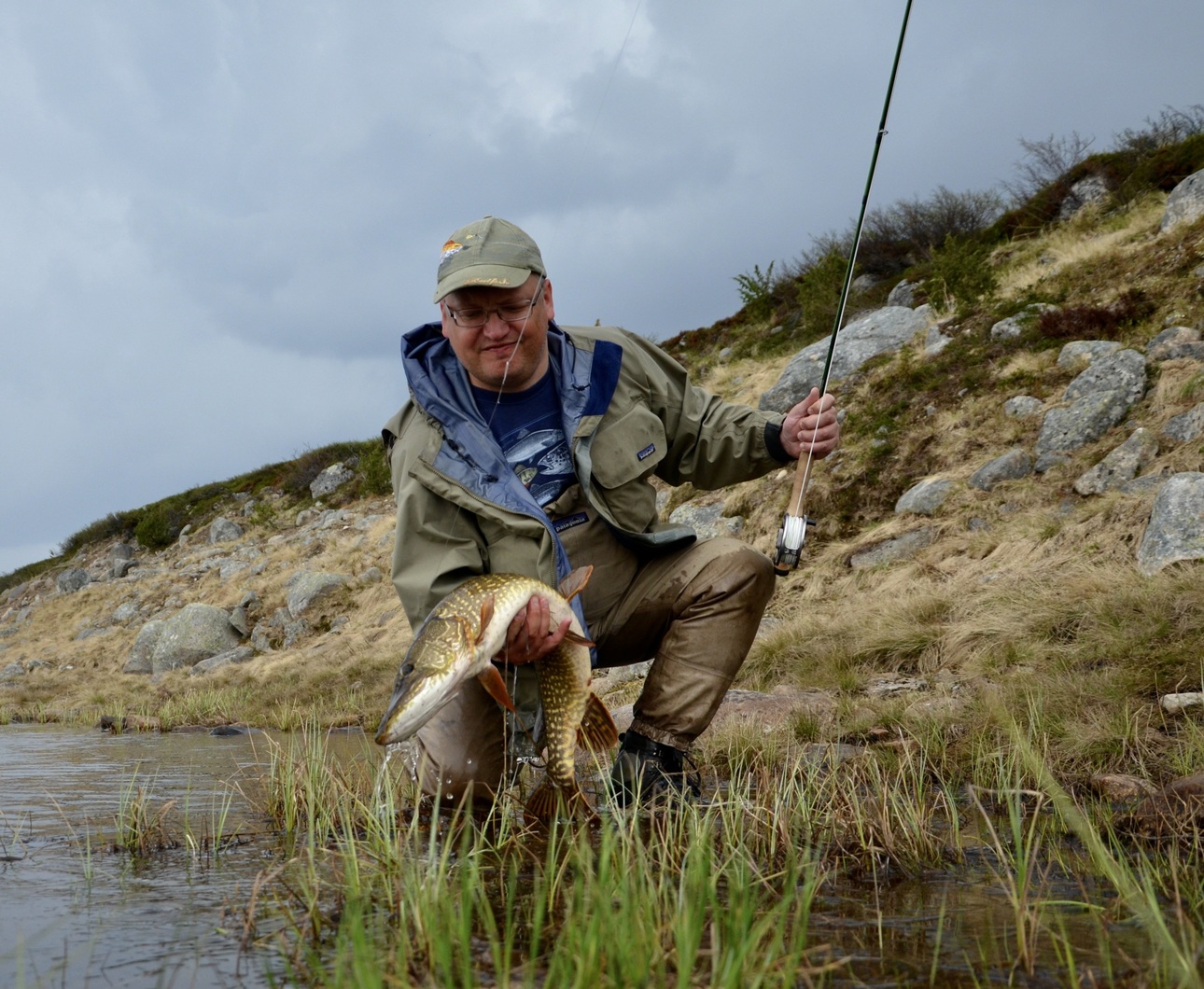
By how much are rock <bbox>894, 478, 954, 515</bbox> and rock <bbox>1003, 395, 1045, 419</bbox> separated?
1315 millimetres

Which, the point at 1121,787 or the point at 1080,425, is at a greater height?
the point at 1080,425

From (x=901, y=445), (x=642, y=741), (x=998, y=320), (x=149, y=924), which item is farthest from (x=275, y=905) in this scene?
(x=998, y=320)

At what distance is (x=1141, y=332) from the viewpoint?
459 inches

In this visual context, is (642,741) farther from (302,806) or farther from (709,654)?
(302,806)

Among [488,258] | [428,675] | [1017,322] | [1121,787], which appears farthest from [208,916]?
[1017,322]

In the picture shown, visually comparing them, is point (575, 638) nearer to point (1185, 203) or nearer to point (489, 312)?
point (489, 312)

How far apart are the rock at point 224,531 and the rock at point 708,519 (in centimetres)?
1779

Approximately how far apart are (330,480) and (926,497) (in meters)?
20.5

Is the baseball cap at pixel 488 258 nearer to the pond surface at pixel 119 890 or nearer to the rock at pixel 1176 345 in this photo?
the pond surface at pixel 119 890

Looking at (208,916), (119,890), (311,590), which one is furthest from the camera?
(311,590)

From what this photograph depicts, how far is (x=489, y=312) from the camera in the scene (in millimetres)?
4191

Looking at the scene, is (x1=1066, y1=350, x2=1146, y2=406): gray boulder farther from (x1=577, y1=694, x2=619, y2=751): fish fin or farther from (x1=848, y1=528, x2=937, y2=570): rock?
(x1=577, y1=694, x2=619, y2=751): fish fin

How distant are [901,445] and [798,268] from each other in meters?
14.4

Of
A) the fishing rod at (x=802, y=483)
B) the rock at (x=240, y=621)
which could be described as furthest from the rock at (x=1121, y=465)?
the rock at (x=240, y=621)
